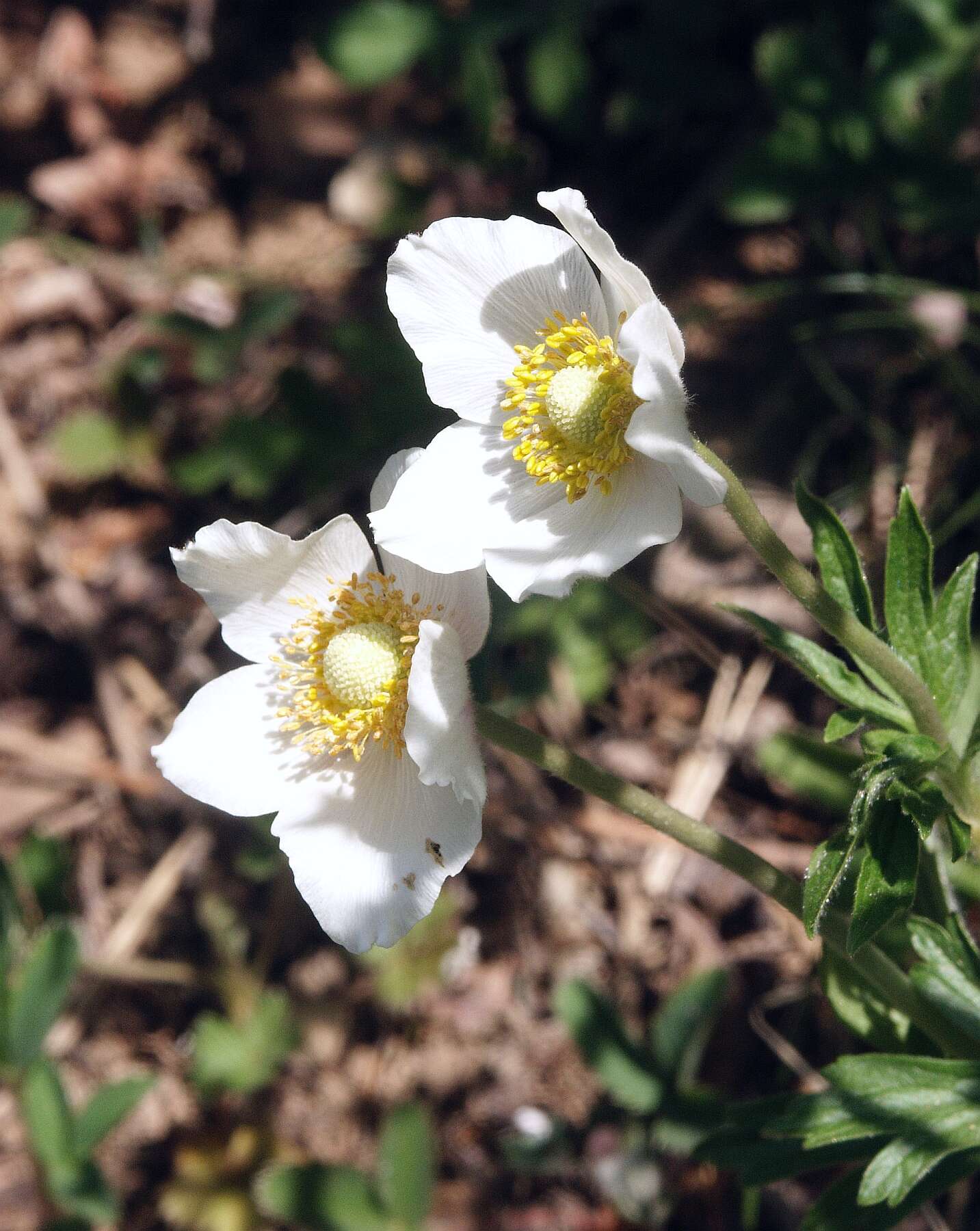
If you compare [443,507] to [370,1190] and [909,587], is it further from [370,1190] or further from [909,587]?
[370,1190]

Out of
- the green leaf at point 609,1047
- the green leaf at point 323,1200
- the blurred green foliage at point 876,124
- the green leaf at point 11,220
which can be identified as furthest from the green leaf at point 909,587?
the green leaf at point 11,220

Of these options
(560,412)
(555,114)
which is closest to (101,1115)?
(560,412)

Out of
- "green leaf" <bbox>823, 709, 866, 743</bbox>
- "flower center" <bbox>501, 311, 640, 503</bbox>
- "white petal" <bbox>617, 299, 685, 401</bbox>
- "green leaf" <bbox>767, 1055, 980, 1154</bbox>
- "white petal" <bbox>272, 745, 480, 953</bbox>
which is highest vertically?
"white petal" <bbox>617, 299, 685, 401</bbox>

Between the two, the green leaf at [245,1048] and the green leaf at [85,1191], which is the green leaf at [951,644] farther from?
the green leaf at [85,1191]

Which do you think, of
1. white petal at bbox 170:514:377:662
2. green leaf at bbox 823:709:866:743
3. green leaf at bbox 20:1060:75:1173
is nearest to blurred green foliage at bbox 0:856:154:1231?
green leaf at bbox 20:1060:75:1173

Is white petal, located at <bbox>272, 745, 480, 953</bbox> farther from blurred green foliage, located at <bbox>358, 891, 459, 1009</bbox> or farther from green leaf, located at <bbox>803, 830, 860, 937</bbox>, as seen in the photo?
blurred green foliage, located at <bbox>358, 891, 459, 1009</bbox>
